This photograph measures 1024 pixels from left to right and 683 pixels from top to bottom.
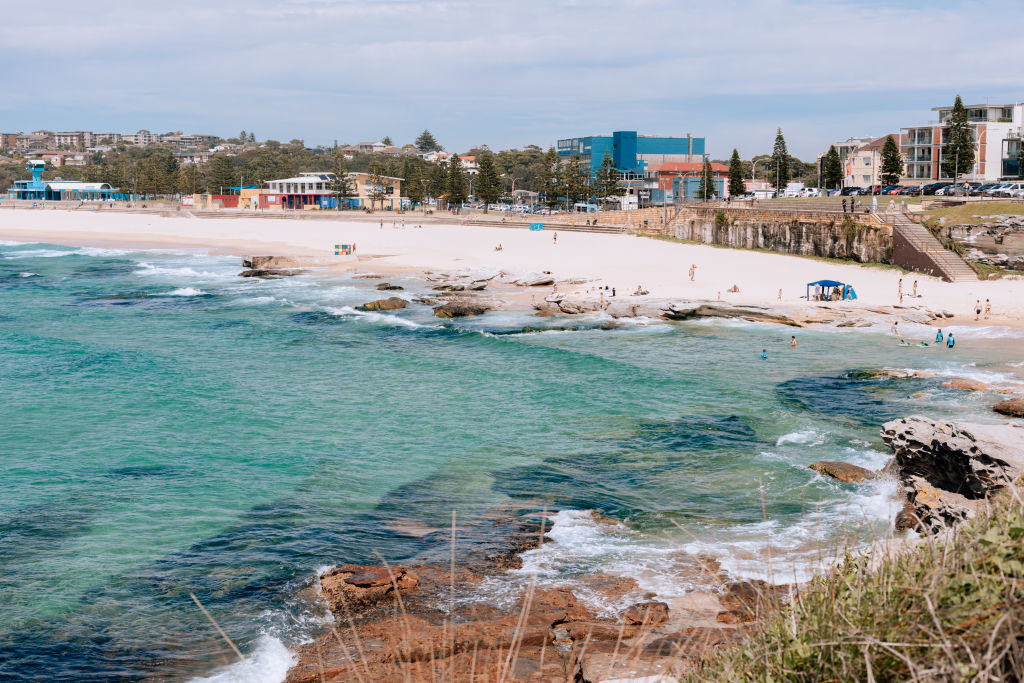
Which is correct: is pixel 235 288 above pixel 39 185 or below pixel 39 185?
below

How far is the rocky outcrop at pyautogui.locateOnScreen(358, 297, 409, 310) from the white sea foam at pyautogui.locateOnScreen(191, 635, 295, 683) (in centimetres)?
3494

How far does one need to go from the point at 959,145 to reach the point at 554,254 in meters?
42.3

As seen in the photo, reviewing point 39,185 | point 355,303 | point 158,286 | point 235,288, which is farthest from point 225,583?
point 39,185

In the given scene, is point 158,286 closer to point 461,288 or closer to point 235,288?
point 235,288

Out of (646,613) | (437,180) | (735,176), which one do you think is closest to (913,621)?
(646,613)

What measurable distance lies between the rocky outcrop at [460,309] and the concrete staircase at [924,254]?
1001 inches

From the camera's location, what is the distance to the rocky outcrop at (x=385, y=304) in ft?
156

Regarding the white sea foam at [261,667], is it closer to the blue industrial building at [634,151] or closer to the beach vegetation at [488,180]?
the beach vegetation at [488,180]

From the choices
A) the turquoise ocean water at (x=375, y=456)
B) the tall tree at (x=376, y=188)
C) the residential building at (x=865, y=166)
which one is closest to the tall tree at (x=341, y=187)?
the tall tree at (x=376, y=188)

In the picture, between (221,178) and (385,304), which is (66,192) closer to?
(221,178)

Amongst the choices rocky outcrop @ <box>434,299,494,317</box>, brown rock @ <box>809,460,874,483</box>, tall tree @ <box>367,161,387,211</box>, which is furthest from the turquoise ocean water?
tall tree @ <box>367,161,387,211</box>

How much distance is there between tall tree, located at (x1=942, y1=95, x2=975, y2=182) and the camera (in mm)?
77438

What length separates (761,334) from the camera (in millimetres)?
39188

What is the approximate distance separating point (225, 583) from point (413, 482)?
6.18m
